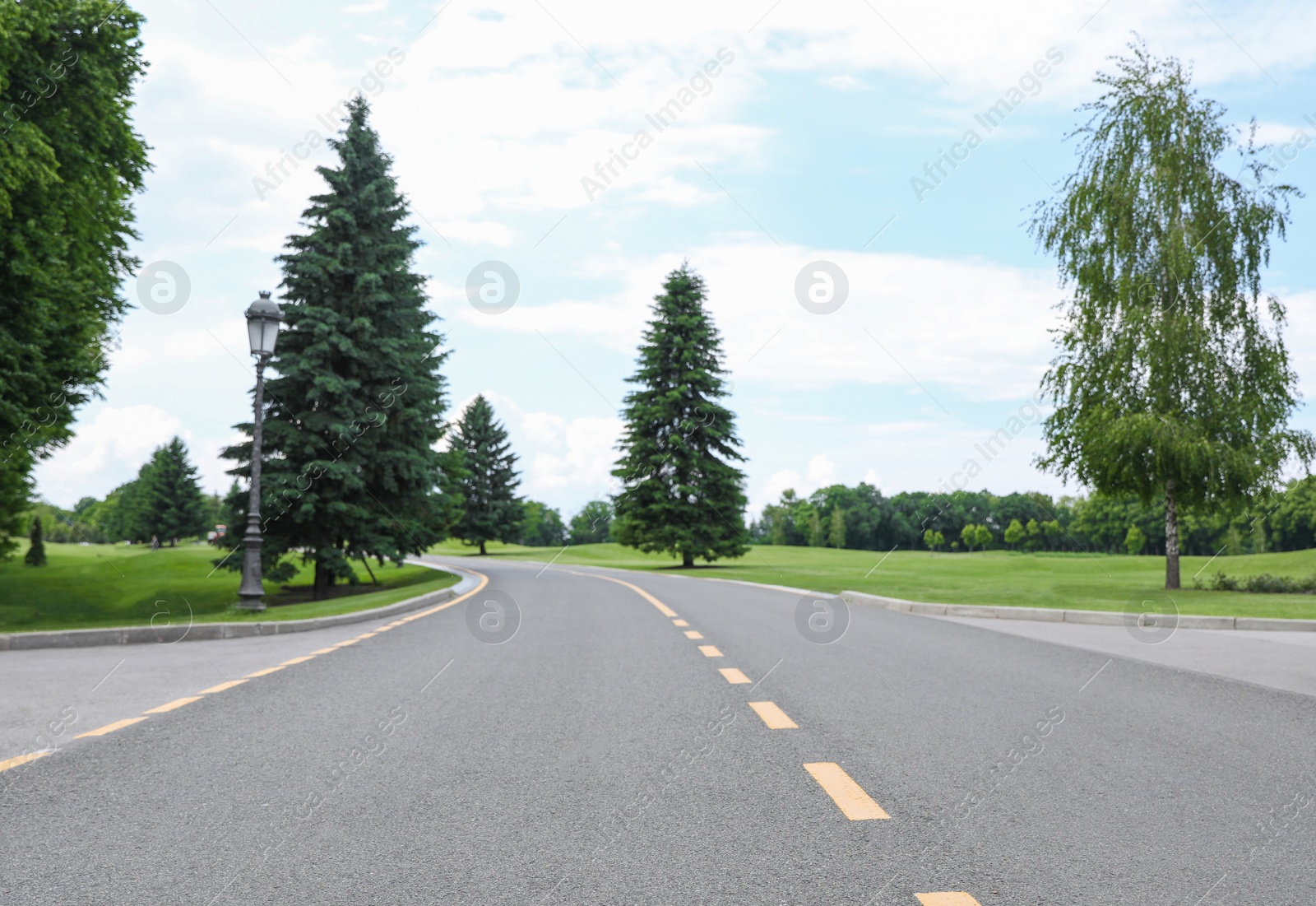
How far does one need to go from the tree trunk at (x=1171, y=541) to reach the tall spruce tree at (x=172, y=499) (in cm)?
9297

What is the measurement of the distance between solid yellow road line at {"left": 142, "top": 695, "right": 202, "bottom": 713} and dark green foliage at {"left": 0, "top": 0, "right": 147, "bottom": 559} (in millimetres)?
11508

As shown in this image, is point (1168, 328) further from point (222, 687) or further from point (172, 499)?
point (172, 499)

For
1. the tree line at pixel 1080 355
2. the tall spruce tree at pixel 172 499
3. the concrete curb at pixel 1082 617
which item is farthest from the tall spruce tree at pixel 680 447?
the tall spruce tree at pixel 172 499

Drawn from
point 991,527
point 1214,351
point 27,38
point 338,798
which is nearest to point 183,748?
point 338,798

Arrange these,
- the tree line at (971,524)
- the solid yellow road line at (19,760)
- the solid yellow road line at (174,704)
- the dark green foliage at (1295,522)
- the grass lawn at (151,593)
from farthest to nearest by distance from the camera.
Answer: the tree line at (971,524)
the dark green foliage at (1295,522)
the grass lawn at (151,593)
the solid yellow road line at (174,704)
the solid yellow road line at (19,760)

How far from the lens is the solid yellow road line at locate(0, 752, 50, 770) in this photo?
5.43 meters

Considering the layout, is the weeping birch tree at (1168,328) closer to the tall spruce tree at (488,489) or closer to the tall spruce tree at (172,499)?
the tall spruce tree at (488,489)

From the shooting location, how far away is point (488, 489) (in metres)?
93.8

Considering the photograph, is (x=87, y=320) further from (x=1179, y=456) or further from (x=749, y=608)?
(x=1179, y=456)

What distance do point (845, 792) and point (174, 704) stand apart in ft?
16.8

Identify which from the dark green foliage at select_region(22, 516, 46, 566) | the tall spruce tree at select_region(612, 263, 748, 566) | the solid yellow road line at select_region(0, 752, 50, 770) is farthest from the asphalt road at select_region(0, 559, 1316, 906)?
the dark green foliage at select_region(22, 516, 46, 566)

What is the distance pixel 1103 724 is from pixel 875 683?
6.86 ft

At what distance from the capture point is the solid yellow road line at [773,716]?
21.7 feet

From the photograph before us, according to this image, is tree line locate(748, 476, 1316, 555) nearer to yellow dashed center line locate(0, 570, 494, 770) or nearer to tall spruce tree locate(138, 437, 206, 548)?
tall spruce tree locate(138, 437, 206, 548)
